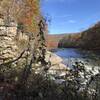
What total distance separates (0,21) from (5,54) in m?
1.13

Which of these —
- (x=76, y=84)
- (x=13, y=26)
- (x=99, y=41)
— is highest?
(x=13, y=26)

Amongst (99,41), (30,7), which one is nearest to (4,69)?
(30,7)

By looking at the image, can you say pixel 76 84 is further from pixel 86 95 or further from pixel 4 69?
pixel 4 69

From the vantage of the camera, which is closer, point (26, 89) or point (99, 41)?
point (26, 89)

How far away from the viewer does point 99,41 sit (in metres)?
80.6

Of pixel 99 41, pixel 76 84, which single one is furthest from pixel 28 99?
pixel 99 41

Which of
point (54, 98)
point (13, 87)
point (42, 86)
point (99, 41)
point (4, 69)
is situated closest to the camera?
point (54, 98)

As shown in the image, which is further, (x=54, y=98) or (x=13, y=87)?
(x=13, y=87)

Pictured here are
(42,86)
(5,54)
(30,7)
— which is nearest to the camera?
(42,86)

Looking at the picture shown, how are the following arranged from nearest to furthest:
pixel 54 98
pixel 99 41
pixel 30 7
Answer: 1. pixel 54 98
2. pixel 30 7
3. pixel 99 41

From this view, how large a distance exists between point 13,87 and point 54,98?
1662 millimetres

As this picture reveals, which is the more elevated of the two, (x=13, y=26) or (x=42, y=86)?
(x=13, y=26)

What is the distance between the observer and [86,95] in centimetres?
583

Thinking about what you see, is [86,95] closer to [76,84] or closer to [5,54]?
[76,84]
